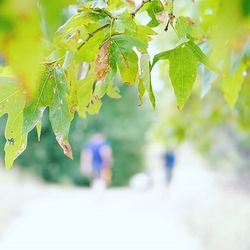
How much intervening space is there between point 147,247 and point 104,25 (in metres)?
5.65

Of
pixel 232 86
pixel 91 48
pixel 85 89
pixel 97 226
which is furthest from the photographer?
pixel 97 226

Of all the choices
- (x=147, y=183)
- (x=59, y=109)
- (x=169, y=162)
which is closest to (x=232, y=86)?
(x=59, y=109)

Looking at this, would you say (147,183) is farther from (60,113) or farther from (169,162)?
(60,113)

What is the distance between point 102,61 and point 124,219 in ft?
26.2

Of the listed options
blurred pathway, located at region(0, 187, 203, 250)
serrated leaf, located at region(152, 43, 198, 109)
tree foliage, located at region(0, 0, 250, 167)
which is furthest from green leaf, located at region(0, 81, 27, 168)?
blurred pathway, located at region(0, 187, 203, 250)

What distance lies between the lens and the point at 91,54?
1089 millimetres

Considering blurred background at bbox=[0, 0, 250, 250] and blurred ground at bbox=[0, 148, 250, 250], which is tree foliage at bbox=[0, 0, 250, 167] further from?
blurred ground at bbox=[0, 148, 250, 250]

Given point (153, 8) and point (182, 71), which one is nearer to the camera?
point (182, 71)

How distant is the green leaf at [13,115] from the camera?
0.95 meters

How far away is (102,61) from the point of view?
40.5 inches

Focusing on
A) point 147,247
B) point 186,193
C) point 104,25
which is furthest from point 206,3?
point 186,193

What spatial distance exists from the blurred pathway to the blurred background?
0.02m

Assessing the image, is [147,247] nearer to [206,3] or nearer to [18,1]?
[206,3]

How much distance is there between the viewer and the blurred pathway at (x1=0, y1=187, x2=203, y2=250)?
665cm
